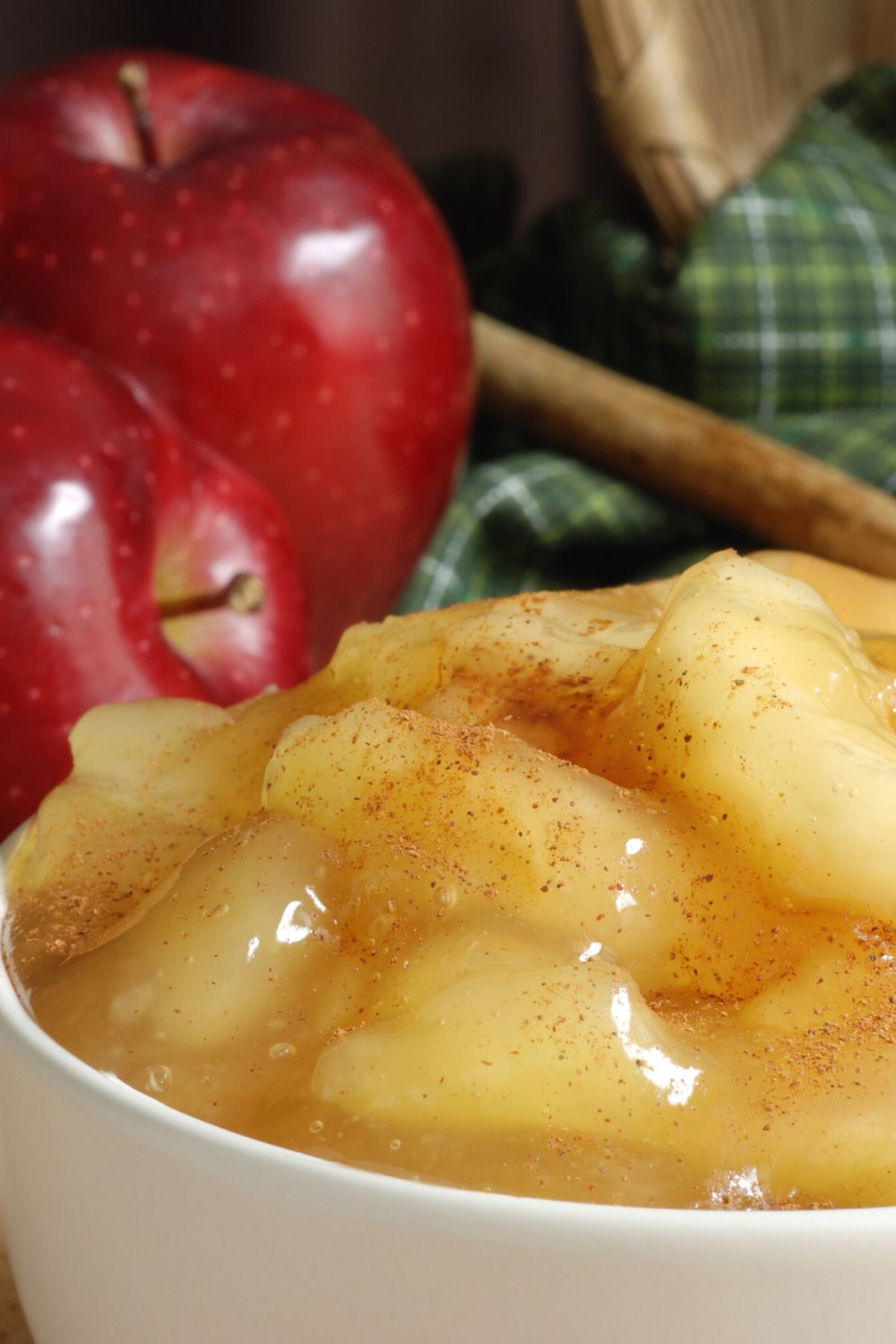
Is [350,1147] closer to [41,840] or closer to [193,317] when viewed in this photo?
[41,840]

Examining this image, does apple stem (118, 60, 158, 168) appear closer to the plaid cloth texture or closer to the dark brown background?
the plaid cloth texture

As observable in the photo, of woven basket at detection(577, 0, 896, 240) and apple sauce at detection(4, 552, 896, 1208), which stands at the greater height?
apple sauce at detection(4, 552, 896, 1208)

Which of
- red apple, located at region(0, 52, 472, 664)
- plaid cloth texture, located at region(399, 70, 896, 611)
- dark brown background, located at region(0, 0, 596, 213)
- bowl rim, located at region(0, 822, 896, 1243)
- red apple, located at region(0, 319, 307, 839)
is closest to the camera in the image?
bowl rim, located at region(0, 822, 896, 1243)

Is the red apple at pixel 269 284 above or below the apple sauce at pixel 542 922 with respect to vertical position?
below

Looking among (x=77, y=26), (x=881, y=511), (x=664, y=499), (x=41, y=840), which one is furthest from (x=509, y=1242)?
(x=77, y=26)

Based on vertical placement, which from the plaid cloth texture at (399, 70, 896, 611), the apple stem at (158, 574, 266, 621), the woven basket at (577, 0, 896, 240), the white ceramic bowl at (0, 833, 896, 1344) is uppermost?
the white ceramic bowl at (0, 833, 896, 1344)

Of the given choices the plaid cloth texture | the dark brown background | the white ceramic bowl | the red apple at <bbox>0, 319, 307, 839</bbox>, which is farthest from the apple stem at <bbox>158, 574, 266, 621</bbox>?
the dark brown background

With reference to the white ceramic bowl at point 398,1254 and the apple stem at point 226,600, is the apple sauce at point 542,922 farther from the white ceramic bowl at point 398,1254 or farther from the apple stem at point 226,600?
the apple stem at point 226,600

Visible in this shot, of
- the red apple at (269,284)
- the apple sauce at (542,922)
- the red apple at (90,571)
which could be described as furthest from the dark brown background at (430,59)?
the apple sauce at (542,922)
